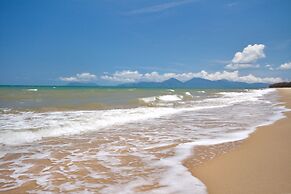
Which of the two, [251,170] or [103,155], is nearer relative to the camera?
[251,170]

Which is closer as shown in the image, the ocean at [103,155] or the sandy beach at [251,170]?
the sandy beach at [251,170]

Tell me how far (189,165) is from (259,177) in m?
1.24

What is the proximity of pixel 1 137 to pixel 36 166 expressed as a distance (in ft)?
10.0

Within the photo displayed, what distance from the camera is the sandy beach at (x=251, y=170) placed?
12.9 feet

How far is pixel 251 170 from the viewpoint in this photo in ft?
15.6

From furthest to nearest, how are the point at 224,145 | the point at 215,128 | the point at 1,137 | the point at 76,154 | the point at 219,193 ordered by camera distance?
the point at 215,128
the point at 1,137
the point at 224,145
the point at 76,154
the point at 219,193

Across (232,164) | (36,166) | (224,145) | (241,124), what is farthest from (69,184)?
(241,124)

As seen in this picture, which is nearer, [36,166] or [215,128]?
[36,166]

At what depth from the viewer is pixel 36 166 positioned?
5.15 meters

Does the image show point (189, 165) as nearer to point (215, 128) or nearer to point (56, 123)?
point (215, 128)

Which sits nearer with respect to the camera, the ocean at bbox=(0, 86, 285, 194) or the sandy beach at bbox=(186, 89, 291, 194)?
the sandy beach at bbox=(186, 89, 291, 194)

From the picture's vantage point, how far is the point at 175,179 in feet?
14.4

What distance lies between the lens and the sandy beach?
393cm

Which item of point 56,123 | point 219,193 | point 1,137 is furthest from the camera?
point 56,123
